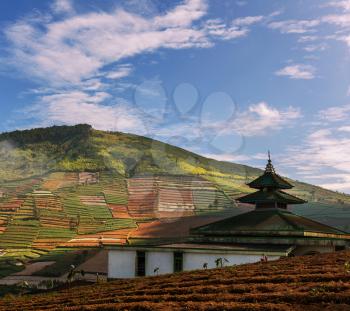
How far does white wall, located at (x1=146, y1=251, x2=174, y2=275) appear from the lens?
105 feet

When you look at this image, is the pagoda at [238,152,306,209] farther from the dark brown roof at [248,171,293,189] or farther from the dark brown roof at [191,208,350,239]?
the dark brown roof at [191,208,350,239]

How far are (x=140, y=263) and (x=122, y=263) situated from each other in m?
1.24

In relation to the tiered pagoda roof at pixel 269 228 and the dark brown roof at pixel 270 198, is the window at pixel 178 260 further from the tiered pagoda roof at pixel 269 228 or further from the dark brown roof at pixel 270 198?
the dark brown roof at pixel 270 198

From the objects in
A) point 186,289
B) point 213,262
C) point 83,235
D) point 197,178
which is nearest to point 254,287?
point 186,289

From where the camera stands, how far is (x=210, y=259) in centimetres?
3128

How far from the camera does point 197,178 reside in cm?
13050

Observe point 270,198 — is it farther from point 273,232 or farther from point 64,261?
point 64,261

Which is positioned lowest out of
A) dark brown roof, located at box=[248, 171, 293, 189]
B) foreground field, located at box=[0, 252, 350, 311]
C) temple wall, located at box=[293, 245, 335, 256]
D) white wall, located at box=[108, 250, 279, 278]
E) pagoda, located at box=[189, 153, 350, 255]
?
foreground field, located at box=[0, 252, 350, 311]

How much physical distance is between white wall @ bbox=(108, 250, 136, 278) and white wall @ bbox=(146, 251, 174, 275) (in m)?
1.07

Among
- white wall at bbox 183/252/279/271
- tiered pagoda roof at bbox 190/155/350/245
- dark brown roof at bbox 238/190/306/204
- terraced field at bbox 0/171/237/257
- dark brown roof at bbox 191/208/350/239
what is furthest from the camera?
terraced field at bbox 0/171/237/257

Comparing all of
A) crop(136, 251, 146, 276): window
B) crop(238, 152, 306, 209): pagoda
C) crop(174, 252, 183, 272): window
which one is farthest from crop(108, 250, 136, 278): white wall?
crop(238, 152, 306, 209): pagoda

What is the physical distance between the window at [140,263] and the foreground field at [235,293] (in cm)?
992

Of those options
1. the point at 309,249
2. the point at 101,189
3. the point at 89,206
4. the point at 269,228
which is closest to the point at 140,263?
the point at 269,228

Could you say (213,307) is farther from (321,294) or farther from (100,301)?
(100,301)
